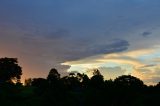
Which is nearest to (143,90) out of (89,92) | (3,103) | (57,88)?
(89,92)

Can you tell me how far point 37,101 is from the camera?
125000mm

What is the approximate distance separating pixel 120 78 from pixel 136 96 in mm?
34786

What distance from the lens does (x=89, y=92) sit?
458 ft

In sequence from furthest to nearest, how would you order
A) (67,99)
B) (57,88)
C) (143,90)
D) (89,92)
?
(143,90)
(89,92)
(57,88)
(67,99)

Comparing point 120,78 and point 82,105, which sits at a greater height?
point 120,78

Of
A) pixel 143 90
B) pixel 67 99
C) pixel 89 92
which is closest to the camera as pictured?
pixel 67 99

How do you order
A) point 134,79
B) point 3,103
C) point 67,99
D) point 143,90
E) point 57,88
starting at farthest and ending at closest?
point 134,79 < point 143,90 < point 57,88 < point 67,99 < point 3,103

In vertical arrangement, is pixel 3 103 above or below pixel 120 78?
below

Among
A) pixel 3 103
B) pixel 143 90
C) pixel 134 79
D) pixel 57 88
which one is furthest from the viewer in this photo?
pixel 134 79

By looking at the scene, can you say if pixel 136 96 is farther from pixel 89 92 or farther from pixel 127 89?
pixel 89 92

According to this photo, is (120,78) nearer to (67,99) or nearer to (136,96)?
(136,96)

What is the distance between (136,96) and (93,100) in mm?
17485

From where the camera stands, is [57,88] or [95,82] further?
[95,82]

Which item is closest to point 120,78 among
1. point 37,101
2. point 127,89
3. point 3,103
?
point 127,89
